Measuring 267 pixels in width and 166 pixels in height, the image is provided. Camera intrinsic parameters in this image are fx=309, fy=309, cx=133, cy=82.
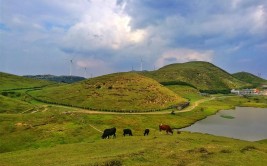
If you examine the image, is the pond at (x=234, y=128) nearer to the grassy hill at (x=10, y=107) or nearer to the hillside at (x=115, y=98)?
the hillside at (x=115, y=98)

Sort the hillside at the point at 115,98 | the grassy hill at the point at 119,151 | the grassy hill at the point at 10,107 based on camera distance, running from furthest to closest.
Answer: the hillside at the point at 115,98 → the grassy hill at the point at 10,107 → the grassy hill at the point at 119,151

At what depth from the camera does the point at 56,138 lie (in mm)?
70500

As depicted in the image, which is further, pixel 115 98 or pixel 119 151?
pixel 115 98

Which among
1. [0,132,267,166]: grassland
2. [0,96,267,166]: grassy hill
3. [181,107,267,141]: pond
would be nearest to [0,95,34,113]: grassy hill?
[0,96,267,166]: grassy hill

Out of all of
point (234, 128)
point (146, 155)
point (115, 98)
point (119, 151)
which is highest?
point (115, 98)

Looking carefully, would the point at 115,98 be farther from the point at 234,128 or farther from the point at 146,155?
the point at 146,155

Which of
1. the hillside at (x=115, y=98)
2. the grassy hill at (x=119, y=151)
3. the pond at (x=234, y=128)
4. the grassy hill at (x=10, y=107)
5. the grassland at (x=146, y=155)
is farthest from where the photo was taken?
the hillside at (x=115, y=98)

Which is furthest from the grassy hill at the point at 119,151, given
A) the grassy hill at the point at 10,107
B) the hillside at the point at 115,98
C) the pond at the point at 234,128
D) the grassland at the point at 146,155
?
the hillside at the point at 115,98

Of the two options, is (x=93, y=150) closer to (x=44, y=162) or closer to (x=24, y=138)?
(x=44, y=162)

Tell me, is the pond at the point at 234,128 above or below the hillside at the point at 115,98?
below

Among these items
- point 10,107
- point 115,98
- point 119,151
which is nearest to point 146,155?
point 119,151

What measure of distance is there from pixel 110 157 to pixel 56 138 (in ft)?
122

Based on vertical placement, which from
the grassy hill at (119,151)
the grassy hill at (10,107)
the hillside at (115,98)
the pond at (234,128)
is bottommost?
the pond at (234,128)

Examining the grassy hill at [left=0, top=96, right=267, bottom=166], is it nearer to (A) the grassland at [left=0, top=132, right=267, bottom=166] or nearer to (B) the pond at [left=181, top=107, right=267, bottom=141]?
(A) the grassland at [left=0, top=132, right=267, bottom=166]
